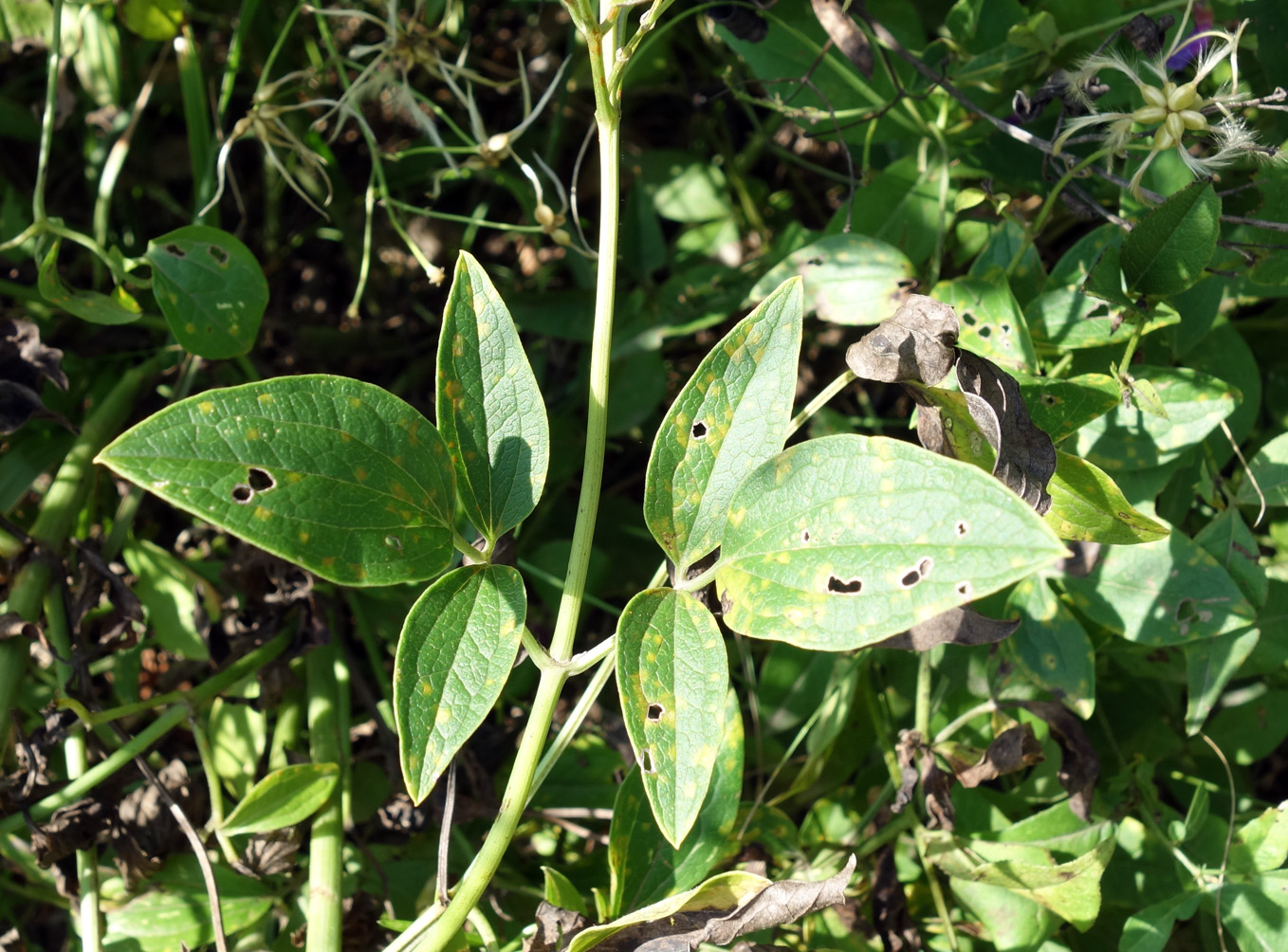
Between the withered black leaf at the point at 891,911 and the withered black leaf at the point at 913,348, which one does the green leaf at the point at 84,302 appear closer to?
the withered black leaf at the point at 913,348

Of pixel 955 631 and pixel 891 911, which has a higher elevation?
pixel 955 631

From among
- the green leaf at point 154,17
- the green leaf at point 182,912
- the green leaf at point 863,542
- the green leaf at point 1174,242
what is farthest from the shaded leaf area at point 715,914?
the green leaf at point 154,17

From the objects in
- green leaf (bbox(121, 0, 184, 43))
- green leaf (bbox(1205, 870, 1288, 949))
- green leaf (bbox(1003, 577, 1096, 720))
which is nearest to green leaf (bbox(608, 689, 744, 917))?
green leaf (bbox(1003, 577, 1096, 720))

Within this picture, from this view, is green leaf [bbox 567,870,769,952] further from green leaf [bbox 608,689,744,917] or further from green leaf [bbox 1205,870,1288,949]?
green leaf [bbox 1205,870,1288,949]

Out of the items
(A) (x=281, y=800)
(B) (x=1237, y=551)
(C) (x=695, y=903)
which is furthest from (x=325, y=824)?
(B) (x=1237, y=551)

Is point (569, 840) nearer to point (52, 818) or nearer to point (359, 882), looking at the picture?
point (359, 882)

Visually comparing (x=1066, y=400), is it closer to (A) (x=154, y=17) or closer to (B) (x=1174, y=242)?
(B) (x=1174, y=242)

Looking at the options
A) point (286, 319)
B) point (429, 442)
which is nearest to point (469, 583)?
point (429, 442)

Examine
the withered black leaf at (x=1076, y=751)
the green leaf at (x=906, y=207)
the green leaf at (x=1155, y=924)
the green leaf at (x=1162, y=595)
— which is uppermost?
the green leaf at (x=906, y=207)
